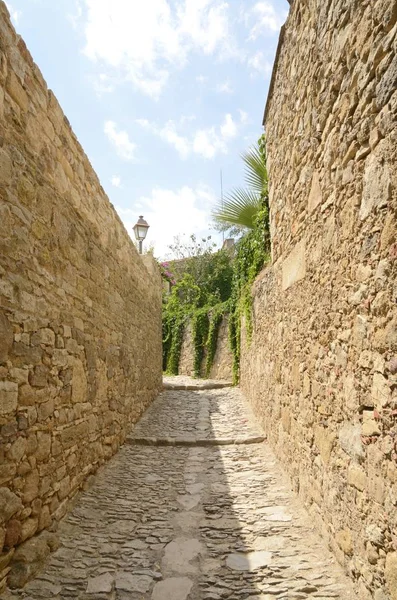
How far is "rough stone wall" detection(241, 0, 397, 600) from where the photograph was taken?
1711 mm

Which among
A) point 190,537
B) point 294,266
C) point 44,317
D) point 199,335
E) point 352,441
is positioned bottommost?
point 190,537

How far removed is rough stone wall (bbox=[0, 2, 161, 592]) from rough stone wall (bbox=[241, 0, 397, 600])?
5.65 feet

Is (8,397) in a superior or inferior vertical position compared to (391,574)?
superior

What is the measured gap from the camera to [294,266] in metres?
3.31

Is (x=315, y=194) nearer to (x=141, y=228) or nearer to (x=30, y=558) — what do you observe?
(x=30, y=558)

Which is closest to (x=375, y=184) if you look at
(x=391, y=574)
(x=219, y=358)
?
(x=391, y=574)

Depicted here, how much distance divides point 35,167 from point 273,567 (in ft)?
9.15

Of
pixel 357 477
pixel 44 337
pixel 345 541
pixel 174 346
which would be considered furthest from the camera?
pixel 174 346

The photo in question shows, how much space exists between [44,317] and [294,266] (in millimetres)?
1940

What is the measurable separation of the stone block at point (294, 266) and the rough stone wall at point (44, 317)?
69.4 inches

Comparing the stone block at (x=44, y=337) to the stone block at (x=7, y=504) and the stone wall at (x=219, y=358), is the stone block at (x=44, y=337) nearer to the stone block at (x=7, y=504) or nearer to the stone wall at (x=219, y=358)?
the stone block at (x=7, y=504)

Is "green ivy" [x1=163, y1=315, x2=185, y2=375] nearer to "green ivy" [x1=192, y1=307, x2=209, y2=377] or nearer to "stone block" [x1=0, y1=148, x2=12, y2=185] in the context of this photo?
"green ivy" [x1=192, y1=307, x2=209, y2=377]

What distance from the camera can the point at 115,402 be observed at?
4453mm

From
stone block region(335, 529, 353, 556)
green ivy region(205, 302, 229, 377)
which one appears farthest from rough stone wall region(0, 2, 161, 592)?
green ivy region(205, 302, 229, 377)
